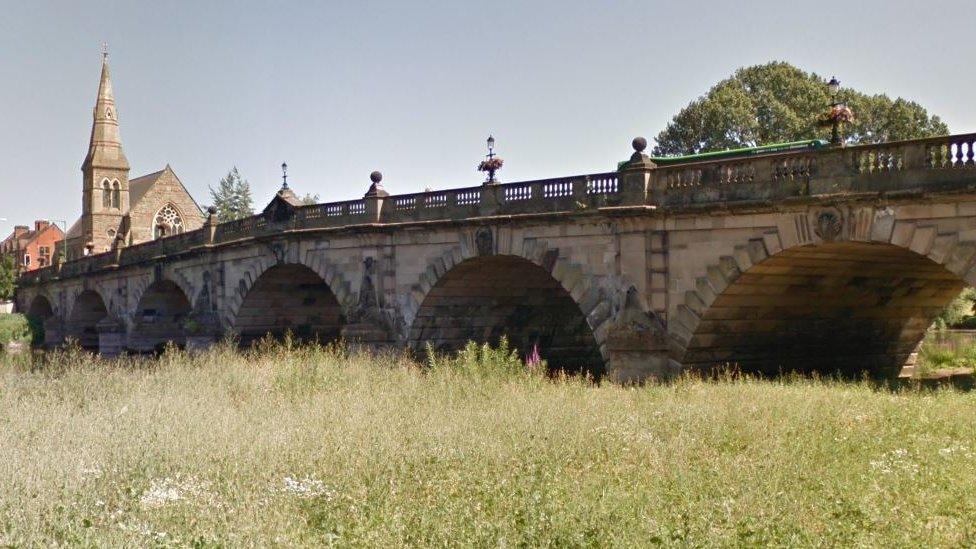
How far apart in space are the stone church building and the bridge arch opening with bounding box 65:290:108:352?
21246mm

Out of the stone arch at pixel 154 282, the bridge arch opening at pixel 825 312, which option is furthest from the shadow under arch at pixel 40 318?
the bridge arch opening at pixel 825 312

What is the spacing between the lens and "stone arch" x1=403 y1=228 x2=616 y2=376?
74.9 ft

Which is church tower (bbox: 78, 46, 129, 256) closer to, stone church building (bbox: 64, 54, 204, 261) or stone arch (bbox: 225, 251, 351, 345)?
stone church building (bbox: 64, 54, 204, 261)

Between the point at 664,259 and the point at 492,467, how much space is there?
993 centimetres

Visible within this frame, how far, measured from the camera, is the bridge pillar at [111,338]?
4731 centimetres

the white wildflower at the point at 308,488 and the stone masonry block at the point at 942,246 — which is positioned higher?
the stone masonry block at the point at 942,246

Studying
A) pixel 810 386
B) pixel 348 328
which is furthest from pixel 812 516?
pixel 348 328

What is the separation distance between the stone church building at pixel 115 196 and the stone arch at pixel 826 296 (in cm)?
6563

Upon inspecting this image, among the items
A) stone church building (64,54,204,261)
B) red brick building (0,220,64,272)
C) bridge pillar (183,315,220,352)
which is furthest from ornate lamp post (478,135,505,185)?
red brick building (0,220,64,272)

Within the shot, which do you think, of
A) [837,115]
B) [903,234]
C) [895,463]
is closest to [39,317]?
[837,115]

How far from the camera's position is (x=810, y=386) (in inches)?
705

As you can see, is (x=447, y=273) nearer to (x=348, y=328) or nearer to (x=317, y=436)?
(x=348, y=328)

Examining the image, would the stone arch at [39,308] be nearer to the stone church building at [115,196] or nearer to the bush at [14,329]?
the bush at [14,329]

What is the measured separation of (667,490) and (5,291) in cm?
7892
